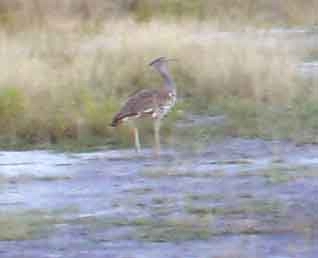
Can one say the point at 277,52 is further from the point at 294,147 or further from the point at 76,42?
the point at 294,147

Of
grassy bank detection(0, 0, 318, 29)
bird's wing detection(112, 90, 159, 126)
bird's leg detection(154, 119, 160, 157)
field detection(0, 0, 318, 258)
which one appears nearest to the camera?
field detection(0, 0, 318, 258)

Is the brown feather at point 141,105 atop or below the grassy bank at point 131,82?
atop

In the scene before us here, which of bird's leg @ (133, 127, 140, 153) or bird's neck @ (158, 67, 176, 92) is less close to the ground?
bird's neck @ (158, 67, 176, 92)

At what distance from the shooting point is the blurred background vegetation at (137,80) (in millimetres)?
15883

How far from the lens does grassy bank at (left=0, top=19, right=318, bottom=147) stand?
1595 centimetres

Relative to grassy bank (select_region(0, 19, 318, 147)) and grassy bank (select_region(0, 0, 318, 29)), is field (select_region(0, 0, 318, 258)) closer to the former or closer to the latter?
grassy bank (select_region(0, 19, 318, 147))

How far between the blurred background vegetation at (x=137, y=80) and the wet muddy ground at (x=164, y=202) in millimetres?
784

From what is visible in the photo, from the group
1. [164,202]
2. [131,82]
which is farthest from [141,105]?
[131,82]

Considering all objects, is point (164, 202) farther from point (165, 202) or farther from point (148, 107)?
point (148, 107)

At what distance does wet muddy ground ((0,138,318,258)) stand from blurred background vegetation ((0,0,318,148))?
784 millimetres

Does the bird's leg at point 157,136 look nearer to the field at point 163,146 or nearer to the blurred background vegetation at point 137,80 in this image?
the field at point 163,146

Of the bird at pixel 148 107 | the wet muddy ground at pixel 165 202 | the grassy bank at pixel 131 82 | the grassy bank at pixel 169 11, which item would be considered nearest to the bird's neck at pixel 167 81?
the bird at pixel 148 107

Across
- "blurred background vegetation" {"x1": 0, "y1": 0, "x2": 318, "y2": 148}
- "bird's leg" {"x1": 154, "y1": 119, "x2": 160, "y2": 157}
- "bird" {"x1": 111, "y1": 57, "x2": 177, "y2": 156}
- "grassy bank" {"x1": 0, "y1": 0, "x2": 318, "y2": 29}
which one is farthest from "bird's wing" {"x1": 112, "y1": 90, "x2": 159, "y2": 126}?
"grassy bank" {"x1": 0, "y1": 0, "x2": 318, "y2": 29}

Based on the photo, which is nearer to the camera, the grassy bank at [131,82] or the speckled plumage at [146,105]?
the speckled plumage at [146,105]
